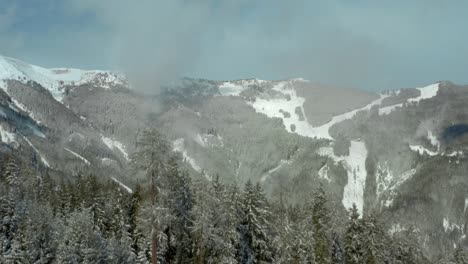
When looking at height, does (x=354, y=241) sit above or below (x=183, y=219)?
above

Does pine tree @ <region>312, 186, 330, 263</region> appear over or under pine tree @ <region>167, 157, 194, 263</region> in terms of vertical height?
over

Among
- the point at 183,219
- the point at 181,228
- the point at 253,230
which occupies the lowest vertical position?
the point at 181,228

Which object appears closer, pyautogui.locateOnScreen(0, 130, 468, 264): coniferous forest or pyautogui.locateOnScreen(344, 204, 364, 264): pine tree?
pyautogui.locateOnScreen(0, 130, 468, 264): coniferous forest

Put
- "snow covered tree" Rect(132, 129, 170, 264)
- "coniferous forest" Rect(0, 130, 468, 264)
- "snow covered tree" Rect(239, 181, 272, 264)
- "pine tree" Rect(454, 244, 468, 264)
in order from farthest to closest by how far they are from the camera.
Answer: "pine tree" Rect(454, 244, 468, 264), "snow covered tree" Rect(239, 181, 272, 264), "coniferous forest" Rect(0, 130, 468, 264), "snow covered tree" Rect(132, 129, 170, 264)

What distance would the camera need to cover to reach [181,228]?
46875mm

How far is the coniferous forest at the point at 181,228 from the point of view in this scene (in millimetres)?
33016

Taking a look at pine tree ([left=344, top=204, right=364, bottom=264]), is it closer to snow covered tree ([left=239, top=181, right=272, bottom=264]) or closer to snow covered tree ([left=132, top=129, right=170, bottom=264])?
snow covered tree ([left=239, top=181, right=272, bottom=264])

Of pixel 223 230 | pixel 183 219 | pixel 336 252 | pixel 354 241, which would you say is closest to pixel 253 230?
pixel 223 230

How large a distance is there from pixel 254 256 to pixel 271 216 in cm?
485

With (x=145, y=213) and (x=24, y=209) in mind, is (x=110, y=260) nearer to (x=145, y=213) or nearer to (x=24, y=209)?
(x=24, y=209)

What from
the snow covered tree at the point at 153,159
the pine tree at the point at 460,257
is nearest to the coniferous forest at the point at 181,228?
the snow covered tree at the point at 153,159

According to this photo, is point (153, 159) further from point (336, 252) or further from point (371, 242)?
point (371, 242)

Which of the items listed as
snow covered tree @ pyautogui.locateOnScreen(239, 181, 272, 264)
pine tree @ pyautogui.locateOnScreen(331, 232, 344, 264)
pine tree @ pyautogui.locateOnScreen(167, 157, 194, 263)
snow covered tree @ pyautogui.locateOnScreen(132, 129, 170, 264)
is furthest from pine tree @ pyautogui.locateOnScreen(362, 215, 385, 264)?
snow covered tree @ pyautogui.locateOnScreen(132, 129, 170, 264)

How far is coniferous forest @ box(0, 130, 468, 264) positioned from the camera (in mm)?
33016
